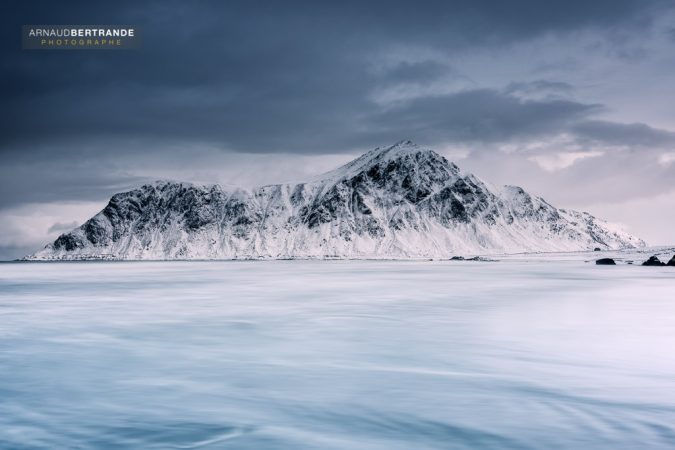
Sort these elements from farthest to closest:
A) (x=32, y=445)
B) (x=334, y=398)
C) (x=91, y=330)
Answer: (x=91, y=330) → (x=334, y=398) → (x=32, y=445)

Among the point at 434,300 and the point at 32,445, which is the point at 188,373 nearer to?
the point at 32,445

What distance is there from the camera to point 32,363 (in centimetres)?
1505

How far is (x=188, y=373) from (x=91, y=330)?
937cm

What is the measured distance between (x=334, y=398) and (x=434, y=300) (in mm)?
24192

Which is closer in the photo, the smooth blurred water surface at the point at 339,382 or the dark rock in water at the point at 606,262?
the smooth blurred water surface at the point at 339,382

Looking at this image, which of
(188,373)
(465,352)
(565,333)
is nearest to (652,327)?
(565,333)

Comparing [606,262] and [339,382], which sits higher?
[606,262]

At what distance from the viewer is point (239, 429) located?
9344mm

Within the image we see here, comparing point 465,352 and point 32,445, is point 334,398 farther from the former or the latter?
point 465,352

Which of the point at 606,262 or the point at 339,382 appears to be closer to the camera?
the point at 339,382

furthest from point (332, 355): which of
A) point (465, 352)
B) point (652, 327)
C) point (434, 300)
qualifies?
point (434, 300)

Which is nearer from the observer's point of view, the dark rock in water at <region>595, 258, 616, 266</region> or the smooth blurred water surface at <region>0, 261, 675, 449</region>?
the smooth blurred water surface at <region>0, 261, 675, 449</region>

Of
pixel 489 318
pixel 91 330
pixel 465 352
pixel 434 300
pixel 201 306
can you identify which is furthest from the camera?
pixel 434 300

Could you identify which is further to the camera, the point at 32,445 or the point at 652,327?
the point at 652,327
